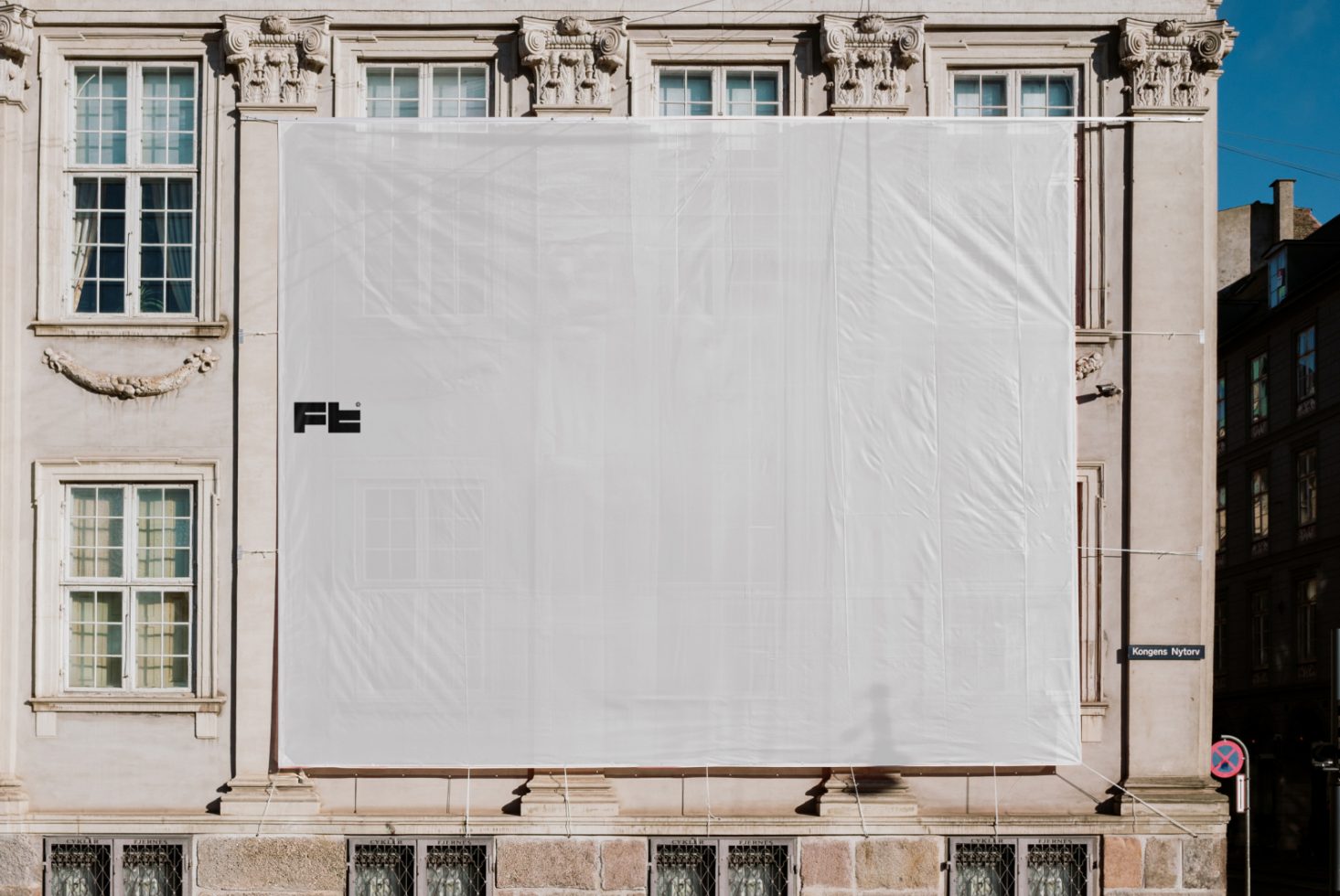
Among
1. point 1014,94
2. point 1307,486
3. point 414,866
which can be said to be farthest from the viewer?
point 1307,486

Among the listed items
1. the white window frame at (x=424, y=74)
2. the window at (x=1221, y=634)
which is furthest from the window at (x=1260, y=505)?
the white window frame at (x=424, y=74)

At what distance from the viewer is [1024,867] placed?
722 inches

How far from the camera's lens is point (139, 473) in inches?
738

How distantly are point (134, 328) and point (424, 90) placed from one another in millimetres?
4675

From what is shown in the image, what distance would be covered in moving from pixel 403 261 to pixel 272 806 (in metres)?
6.80

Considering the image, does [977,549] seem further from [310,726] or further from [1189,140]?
[310,726]

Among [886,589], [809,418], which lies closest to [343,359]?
[809,418]

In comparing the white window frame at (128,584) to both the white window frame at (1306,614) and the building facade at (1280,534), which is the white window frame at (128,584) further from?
the white window frame at (1306,614)

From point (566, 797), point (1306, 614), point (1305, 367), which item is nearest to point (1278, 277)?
point (1305, 367)

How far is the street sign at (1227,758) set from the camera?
1816 centimetres

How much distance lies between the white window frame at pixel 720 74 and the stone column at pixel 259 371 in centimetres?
418

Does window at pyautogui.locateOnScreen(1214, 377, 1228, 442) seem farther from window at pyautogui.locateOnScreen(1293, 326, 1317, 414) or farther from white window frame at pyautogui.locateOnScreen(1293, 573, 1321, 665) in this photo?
white window frame at pyautogui.locateOnScreen(1293, 573, 1321, 665)

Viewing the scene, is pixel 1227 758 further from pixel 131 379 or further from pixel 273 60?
pixel 273 60

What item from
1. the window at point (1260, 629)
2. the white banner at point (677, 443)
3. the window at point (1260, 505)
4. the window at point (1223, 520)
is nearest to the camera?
the white banner at point (677, 443)
